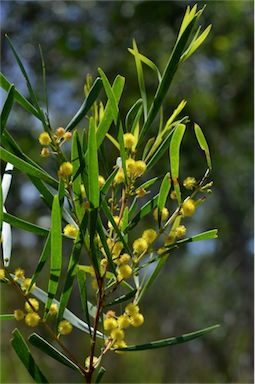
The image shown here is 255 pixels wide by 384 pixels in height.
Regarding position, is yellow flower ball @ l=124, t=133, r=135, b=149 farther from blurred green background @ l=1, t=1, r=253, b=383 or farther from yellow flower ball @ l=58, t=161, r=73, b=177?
blurred green background @ l=1, t=1, r=253, b=383

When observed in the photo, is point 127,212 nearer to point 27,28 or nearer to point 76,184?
point 76,184

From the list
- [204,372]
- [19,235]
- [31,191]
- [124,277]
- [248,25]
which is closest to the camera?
[124,277]

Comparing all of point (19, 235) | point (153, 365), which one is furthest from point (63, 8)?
point (153, 365)

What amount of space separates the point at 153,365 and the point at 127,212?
11.1ft

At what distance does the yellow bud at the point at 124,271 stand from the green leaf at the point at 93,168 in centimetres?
4

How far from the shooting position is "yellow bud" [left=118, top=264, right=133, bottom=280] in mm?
297

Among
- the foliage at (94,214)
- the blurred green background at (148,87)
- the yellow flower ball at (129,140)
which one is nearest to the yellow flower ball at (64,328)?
the foliage at (94,214)

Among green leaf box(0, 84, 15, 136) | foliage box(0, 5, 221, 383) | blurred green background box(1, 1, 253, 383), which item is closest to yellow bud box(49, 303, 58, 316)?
foliage box(0, 5, 221, 383)

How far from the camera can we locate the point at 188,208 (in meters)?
0.31

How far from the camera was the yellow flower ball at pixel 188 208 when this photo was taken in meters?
0.31

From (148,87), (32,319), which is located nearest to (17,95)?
(32,319)

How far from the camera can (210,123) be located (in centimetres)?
274

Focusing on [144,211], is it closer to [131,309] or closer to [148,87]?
[131,309]

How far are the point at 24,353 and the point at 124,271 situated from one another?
63 millimetres
